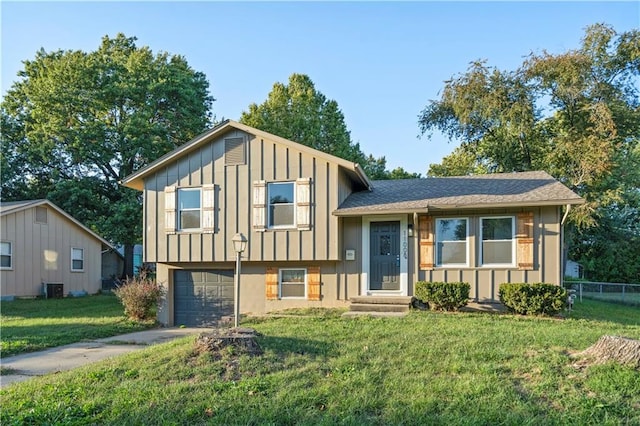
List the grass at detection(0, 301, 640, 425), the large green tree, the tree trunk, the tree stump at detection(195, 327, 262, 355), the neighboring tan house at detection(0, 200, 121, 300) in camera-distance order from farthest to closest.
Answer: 1. the tree trunk
2. the large green tree
3. the neighboring tan house at detection(0, 200, 121, 300)
4. the tree stump at detection(195, 327, 262, 355)
5. the grass at detection(0, 301, 640, 425)

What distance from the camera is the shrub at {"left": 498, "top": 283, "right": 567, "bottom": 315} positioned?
400 inches

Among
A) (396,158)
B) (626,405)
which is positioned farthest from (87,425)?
(396,158)

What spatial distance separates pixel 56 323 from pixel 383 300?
27.5 feet

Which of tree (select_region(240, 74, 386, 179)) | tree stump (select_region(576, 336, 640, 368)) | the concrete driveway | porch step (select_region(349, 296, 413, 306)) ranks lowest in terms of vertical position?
the concrete driveway

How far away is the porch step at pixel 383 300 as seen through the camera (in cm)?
1121

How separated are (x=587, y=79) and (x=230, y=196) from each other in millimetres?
17711

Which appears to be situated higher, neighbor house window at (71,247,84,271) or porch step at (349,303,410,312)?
neighbor house window at (71,247,84,271)

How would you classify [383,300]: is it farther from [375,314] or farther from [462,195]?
[462,195]

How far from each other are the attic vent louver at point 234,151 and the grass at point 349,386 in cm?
668

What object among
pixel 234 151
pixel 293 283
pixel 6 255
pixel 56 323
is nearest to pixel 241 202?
pixel 234 151

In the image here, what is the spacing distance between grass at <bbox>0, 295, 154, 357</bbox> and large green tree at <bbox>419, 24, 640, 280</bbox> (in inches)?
705

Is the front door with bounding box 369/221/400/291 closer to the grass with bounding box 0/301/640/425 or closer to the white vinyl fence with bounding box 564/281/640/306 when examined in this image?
the grass with bounding box 0/301/640/425

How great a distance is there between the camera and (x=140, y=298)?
12891mm

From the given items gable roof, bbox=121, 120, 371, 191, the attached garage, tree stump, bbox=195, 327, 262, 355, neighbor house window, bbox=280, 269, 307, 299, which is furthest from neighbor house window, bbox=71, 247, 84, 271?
tree stump, bbox=195, 327, 262, 355
